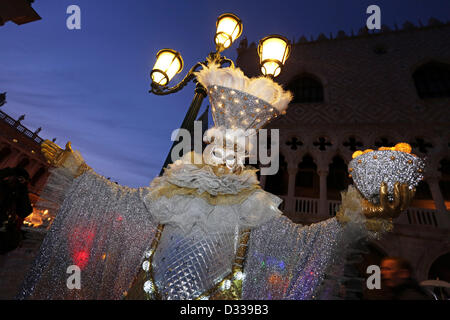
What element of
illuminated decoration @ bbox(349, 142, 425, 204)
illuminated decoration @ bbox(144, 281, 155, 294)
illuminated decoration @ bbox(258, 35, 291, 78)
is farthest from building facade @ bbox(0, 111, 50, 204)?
illuminated decoration @ bbox(349, 142, 425, 204)

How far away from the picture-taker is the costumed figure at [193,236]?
109cm

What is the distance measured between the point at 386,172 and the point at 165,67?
2.48m

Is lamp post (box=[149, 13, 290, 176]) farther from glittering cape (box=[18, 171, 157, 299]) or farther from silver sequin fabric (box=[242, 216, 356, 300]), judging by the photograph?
silver sequin fabric (box=[242, 216, 356, 300])

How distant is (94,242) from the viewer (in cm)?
129

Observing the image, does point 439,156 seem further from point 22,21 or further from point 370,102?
point 22,21

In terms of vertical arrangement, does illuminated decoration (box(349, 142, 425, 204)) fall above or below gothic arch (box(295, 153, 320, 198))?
below

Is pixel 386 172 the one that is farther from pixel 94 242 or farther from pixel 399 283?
pixel 399 283

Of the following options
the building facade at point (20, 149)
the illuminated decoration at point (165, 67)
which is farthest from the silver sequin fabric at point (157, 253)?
the building facade at point (20, 149)

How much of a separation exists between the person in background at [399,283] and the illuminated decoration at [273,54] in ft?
7.58

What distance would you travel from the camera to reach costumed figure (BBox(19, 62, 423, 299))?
1093 mm

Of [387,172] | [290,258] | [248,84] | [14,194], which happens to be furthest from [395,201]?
[14,194]

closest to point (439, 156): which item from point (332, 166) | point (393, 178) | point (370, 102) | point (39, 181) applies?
point (370, 102)
